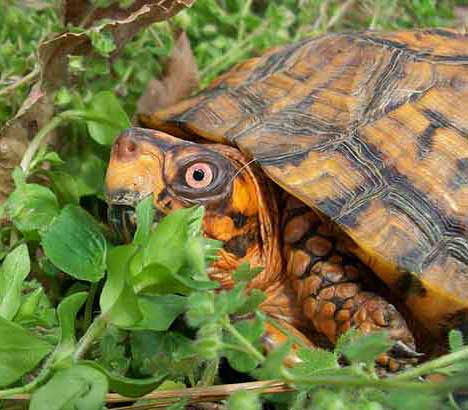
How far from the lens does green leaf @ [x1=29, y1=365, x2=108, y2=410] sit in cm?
101

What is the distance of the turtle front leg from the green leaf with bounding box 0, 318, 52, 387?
56 centimetres

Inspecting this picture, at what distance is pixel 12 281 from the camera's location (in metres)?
1.27

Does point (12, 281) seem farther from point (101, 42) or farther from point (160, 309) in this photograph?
point (101, 42)

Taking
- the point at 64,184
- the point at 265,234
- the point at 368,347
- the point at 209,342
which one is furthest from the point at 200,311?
the point at 64,184

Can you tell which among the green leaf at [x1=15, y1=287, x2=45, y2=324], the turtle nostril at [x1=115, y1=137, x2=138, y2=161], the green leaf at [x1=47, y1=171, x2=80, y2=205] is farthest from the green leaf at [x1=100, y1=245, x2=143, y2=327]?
the green leaf at [x1=47, y1=171, x2=80, y2=205]

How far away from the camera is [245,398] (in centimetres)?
92

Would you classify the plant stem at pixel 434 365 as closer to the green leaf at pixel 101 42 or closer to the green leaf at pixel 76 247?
the green leaf at pixel 76 247

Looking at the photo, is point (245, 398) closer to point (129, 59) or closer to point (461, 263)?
point (461, 263)

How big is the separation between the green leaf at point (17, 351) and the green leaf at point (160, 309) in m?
0.14

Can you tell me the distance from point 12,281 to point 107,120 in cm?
59

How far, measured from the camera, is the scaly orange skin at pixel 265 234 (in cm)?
142

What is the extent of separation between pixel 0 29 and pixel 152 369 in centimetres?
130

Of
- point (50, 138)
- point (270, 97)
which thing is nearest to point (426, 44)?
point (270, 97)

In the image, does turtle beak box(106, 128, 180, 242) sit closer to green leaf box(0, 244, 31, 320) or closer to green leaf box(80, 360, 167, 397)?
green leaf box(0, 244, 31, 320)
